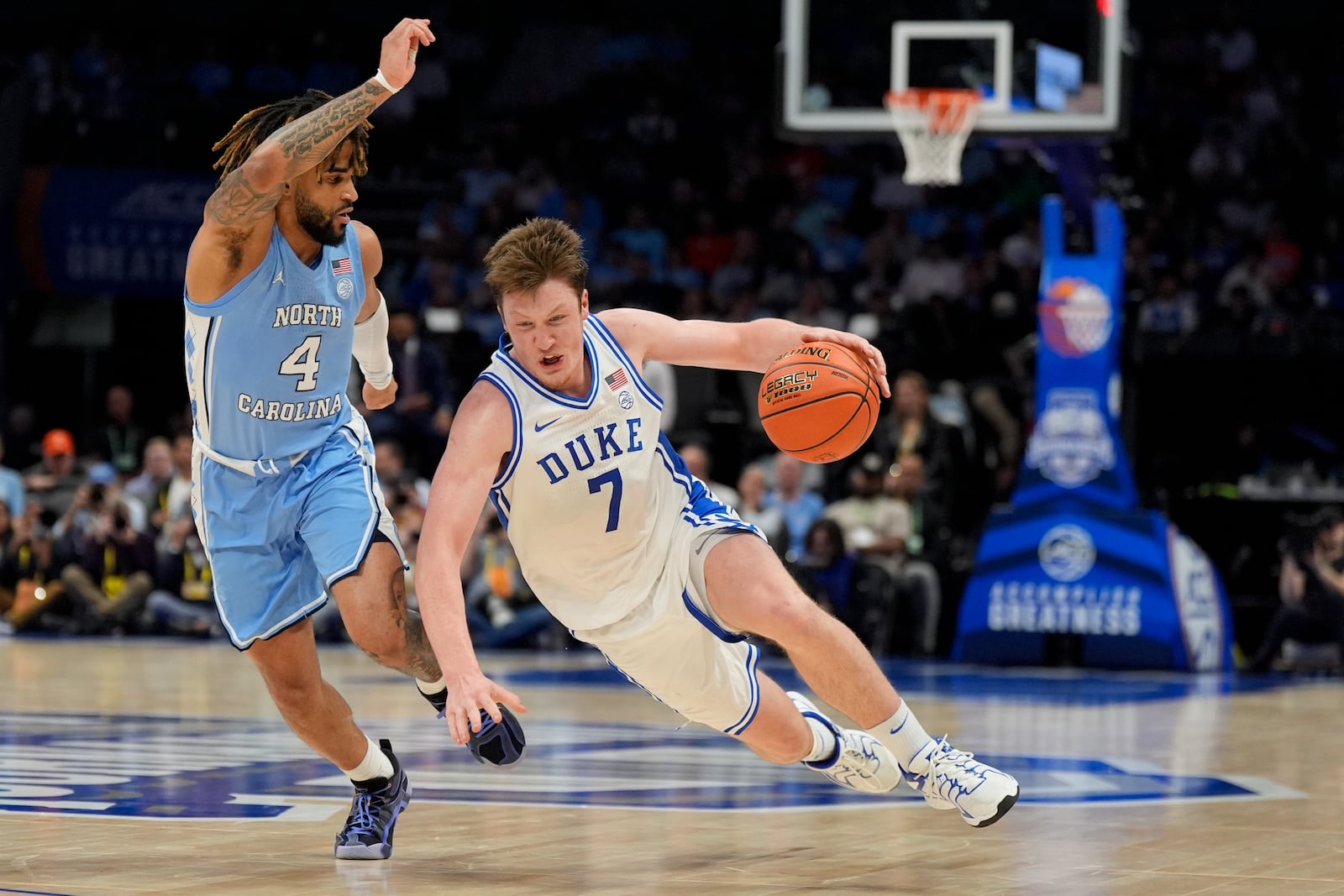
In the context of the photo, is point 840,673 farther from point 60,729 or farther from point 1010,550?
point 1010,550

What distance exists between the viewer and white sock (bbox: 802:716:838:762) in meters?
5.55

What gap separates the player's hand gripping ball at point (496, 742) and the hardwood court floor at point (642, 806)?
0.61m

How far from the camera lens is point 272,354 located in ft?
17.8

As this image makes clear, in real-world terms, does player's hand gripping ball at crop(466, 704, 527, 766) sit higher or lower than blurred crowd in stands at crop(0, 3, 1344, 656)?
lower

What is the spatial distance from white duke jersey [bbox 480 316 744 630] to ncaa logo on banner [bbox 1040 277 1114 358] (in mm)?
8200

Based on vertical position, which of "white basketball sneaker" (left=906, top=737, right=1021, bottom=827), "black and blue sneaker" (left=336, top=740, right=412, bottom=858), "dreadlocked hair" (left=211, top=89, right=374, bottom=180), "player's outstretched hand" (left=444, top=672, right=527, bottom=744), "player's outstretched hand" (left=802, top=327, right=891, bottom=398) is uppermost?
"dreadlocked hair" (left=211, top=89, right=374, bottom=180)

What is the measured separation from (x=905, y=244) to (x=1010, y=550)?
5421 millimetres

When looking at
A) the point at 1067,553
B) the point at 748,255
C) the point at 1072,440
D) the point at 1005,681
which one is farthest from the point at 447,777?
the point at 748,255

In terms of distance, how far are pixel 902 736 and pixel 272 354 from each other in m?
2.07

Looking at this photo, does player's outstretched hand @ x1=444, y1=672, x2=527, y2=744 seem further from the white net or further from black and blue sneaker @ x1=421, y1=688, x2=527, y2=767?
the white net

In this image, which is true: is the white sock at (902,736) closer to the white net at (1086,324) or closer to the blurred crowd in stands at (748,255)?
the blurred crowd in stands at (748,255)

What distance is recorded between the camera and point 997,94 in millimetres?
12094

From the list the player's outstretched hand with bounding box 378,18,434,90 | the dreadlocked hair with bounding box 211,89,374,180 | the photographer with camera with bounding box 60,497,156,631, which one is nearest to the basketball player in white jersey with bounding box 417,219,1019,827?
the player's outstretched hand with bounding box 378,18,434,90

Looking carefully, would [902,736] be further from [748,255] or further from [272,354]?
[748,255]
